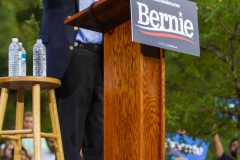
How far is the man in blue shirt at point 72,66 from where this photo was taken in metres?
4.74

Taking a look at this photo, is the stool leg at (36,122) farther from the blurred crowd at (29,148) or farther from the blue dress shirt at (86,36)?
the blurred crowd at (29,148)

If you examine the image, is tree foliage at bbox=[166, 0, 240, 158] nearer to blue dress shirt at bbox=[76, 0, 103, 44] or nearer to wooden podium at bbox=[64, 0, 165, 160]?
blue dress shirt at bbox=[76, 0, 103, 44]

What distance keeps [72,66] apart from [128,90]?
80 cm

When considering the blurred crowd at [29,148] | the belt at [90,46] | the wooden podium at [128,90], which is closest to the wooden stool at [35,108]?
the belt at [90,46]

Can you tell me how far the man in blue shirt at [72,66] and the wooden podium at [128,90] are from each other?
48cm

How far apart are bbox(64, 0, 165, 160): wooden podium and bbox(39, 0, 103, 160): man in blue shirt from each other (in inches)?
18.8

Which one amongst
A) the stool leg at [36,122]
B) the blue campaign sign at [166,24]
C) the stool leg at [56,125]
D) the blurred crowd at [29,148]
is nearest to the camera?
the blue campaign sign at [166,24]

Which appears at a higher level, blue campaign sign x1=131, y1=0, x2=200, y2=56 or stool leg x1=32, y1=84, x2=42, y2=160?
blue campaign sign x1=131, y1=0, x2=200, y2=56

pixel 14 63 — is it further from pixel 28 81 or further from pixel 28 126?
pixel 28 126

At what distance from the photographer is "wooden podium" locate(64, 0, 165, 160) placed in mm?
4016

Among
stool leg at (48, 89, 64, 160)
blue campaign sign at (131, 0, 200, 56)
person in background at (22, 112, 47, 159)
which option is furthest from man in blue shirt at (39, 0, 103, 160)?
person in background at (22, 112, 47, 159)

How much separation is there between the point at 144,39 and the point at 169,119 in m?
3.78

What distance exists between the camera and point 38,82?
4.57 meters

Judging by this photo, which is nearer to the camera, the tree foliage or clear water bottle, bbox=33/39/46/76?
clear water bottle, bbox=33/39/46/76
